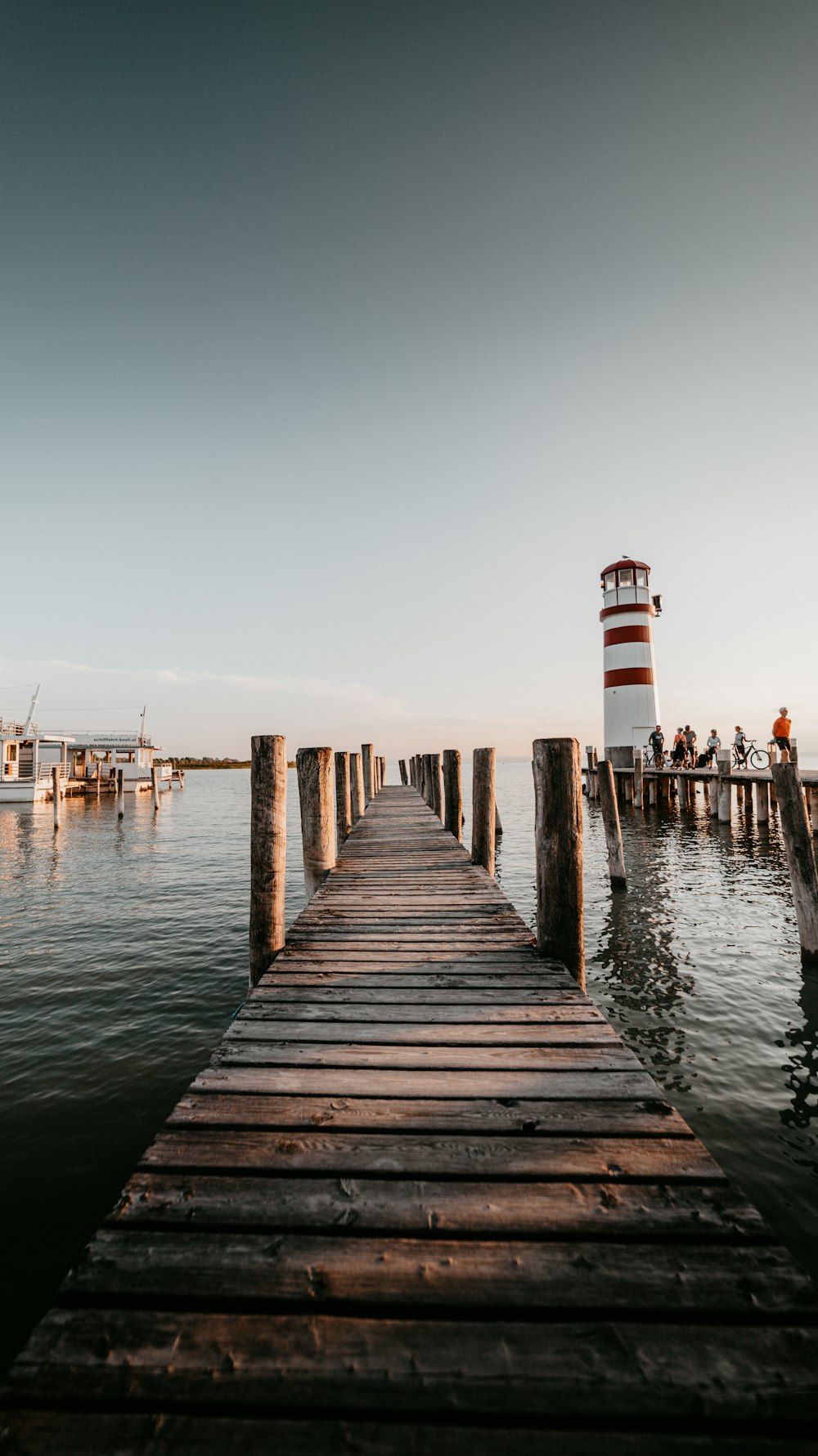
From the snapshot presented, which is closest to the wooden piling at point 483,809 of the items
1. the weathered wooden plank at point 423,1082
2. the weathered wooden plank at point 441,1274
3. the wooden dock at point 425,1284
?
the wooden dock at point 425,1284

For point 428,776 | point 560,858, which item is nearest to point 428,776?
point 428,776

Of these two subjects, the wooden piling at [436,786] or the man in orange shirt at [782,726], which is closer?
the wooden piling at [436,786]

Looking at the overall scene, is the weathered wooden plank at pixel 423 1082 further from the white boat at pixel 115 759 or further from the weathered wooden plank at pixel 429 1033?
the white boat at pixel 115 759

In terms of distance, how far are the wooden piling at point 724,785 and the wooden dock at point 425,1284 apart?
20.8 m

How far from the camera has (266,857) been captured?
537 centimetres

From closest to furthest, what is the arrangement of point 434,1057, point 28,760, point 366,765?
1. point 434,1057
2. point 366,765
3. point 28,760

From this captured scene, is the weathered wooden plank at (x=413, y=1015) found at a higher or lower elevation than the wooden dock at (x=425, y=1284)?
lower

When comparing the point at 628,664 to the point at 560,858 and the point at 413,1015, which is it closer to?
the point at 560,858

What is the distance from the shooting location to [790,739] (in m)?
19.7

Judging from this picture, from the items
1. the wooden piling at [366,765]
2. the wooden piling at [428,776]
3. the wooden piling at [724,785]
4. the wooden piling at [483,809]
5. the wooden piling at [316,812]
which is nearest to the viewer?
the wooden piling at [316,812]

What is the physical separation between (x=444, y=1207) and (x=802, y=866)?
8.03m

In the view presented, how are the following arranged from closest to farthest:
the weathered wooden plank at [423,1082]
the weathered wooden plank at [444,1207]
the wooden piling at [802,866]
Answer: the weathered wooden plank at [444,1207], the weathered wooden plank at [423,1082], the wooden piling at [802,866]

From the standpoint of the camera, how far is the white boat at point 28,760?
127 feet

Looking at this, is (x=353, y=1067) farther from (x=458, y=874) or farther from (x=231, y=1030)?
(x=458, y=874)
